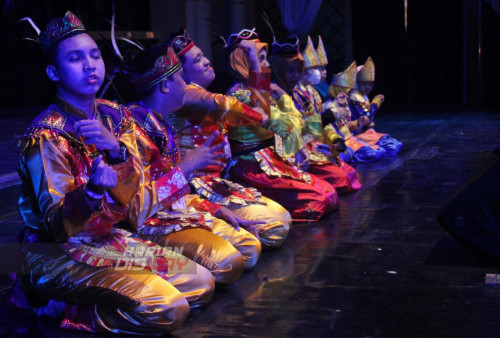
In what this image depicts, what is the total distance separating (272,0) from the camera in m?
11.0

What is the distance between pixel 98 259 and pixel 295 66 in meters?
2.45

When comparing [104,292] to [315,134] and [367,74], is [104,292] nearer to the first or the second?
[315,134]

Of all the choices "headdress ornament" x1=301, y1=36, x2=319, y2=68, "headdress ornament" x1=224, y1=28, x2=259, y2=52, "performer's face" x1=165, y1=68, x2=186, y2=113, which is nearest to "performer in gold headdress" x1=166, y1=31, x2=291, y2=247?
"performer's face" x1=165, y1=68, x2=186, y2=113

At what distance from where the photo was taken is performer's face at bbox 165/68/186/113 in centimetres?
303

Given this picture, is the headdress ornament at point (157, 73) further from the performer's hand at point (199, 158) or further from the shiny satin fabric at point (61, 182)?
the shiny satin fabric at point (61, 182)

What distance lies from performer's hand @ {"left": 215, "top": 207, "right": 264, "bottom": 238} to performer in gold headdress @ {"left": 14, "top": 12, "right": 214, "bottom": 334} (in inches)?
28.6

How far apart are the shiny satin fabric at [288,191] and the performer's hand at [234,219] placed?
29.6 inches

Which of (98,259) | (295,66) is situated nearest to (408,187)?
(295,66)

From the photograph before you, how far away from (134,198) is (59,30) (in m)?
0.64

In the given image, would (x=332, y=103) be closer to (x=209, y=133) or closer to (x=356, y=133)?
(x=356, y=133)

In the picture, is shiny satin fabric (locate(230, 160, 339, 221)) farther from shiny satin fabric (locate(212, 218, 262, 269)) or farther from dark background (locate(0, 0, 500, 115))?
dark background (locate(0, 0, 500, 115))

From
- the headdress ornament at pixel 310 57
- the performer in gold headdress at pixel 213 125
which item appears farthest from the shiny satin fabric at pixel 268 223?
the headdress ornament at pixel 310 57

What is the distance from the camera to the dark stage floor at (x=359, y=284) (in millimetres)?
2572

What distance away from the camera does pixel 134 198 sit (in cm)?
266
